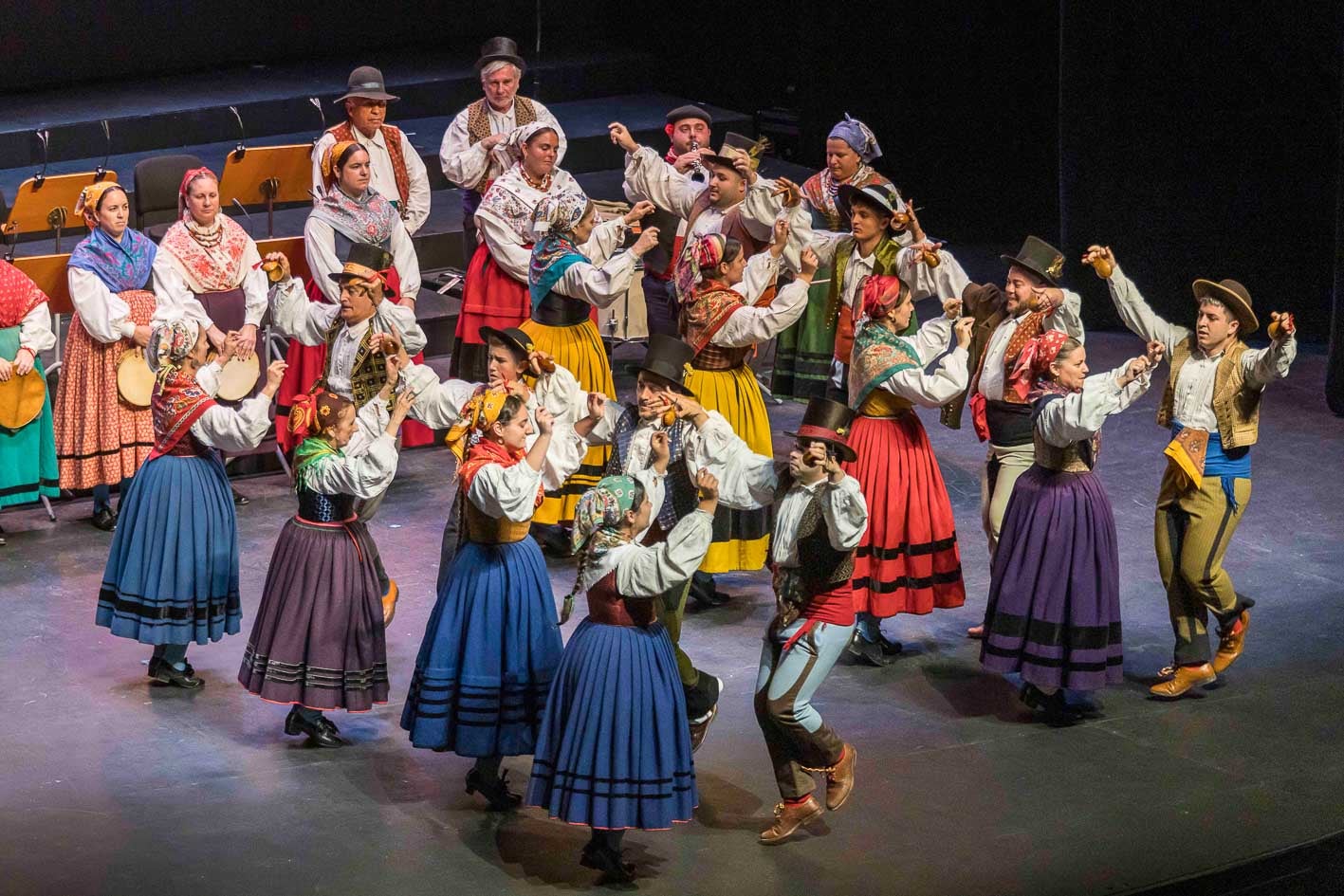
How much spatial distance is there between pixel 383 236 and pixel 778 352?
1.83m

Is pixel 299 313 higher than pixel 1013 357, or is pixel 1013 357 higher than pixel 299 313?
pixel 299 313

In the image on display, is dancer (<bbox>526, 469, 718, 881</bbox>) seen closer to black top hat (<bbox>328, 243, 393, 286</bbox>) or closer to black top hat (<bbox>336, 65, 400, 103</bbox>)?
black top hat (<bbox>328, 243, 393, 286</bbox>)

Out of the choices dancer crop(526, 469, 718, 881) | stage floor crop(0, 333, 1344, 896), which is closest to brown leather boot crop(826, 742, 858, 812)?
stage floor crop(0, 333, 1344, 896)

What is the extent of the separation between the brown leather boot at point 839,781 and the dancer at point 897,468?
3.37 ft

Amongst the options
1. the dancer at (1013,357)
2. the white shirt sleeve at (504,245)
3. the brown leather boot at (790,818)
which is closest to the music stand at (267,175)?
the white shirt sleeve at (504,245)

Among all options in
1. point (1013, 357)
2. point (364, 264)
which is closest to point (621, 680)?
point (364, 264)

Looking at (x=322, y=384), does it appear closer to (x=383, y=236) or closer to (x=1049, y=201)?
(x=383, y=236)

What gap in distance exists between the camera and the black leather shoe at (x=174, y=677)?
662cm

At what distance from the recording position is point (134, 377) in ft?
26.2

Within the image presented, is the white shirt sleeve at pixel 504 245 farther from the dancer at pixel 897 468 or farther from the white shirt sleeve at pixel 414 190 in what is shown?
the dancer at pixel 897 468

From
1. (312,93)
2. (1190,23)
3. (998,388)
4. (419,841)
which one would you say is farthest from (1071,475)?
(312,93)

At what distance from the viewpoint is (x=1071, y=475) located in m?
6.23

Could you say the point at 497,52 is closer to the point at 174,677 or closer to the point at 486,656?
the point at 174,677

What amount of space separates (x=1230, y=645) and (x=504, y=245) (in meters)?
3.15
